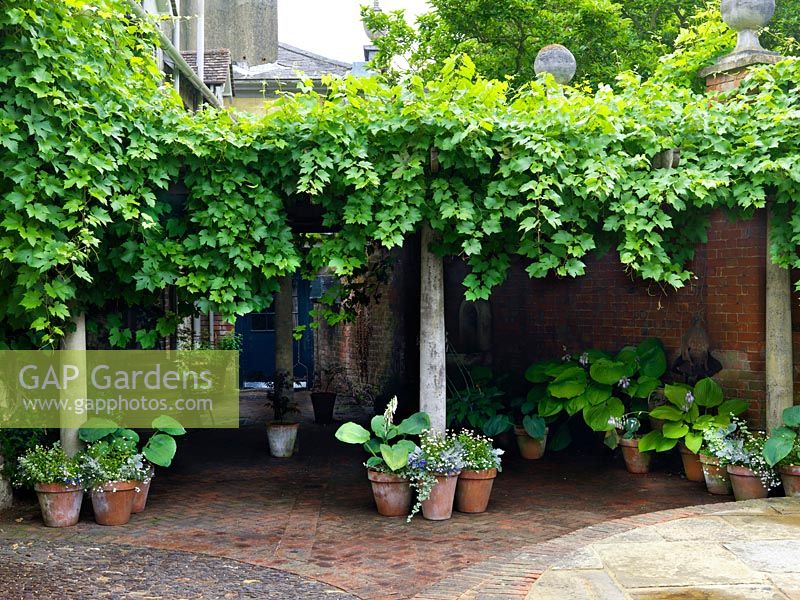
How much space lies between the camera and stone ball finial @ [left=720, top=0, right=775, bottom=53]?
7.55 metres

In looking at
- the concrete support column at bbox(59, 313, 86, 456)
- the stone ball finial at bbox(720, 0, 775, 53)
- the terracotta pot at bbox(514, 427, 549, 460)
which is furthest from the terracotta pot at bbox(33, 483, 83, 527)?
the stone ball finial at bbox(720, 0, 775, 53)

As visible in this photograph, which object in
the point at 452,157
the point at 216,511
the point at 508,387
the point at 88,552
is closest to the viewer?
the point at 88,552

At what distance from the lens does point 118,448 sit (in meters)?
6.84

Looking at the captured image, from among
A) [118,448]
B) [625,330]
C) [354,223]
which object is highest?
[354,223]

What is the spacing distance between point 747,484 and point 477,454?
2.17 metres

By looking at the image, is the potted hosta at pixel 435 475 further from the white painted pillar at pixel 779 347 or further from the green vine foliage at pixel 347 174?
the white painted pillar at pixel 779 347

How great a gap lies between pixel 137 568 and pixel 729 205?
5.11 m

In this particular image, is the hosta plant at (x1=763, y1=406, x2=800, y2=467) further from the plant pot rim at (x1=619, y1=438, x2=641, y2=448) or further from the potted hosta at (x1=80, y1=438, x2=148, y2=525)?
the potted hosta at (x1=80, y1=438, x2=148, y2=525)

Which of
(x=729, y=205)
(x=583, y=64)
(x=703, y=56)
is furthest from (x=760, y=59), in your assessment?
(x=583, y=64)

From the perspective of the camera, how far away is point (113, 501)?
21.8ft

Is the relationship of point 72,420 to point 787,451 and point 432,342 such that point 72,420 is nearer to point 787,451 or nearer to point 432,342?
point 432,342

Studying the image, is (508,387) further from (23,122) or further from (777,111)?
(23,122)

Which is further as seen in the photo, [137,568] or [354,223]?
[354,223]

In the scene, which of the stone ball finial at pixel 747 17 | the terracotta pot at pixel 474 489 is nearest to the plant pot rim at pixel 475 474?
the terracotta pot at pixel 474 489
